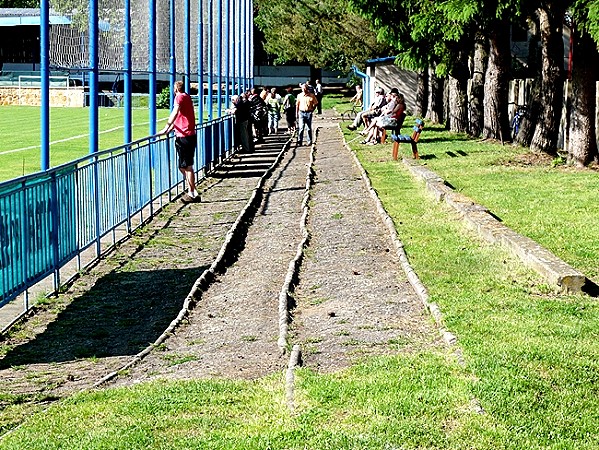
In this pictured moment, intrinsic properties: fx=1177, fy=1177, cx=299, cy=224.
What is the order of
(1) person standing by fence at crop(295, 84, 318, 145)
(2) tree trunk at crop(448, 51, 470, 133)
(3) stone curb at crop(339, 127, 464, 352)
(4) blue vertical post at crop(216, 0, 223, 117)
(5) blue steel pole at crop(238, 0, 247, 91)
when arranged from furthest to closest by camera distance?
(5) blue steel pole at crop(238, 0, 247, 91) → (2) tree trunk at crop(448, 51, 470, 133) → (1) person standing by fence at crop(295, 84, 318, 145) → (4) blue vertical post at crop(216, 0, 223, 117) → (3) stone curb at crop(339, 127, 464, 352)

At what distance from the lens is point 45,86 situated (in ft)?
41.0

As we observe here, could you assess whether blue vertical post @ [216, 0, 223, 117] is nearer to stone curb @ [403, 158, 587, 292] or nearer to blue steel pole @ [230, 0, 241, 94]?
blue steel pole @ [230, 0, 241, 94]

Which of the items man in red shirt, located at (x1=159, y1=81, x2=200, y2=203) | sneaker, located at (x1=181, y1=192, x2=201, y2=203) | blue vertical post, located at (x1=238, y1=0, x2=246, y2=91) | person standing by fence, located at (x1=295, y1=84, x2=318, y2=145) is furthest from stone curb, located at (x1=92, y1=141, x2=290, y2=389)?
blue vertical post, located at (x1=238, y1=0, x2=246, y2=91)

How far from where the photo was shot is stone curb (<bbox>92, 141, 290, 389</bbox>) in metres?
8.79

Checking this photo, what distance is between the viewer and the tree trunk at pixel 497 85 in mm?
29922

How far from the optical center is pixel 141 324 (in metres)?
10.5

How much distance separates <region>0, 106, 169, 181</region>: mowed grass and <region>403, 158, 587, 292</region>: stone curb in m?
6.73

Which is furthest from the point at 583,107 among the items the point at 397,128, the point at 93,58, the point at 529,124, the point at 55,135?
the point at 55,135

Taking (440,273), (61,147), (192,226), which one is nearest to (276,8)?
(61,147)

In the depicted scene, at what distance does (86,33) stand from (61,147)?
60.6 ft

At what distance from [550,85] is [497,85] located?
5185 millimetres

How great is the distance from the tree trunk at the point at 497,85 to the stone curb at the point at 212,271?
1005cm

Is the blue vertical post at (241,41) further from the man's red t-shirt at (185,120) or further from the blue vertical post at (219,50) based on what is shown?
the man's red t-shirt at (185,120)

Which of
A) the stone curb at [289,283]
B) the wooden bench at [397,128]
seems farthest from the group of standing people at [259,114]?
the stone curb at [289,283]
